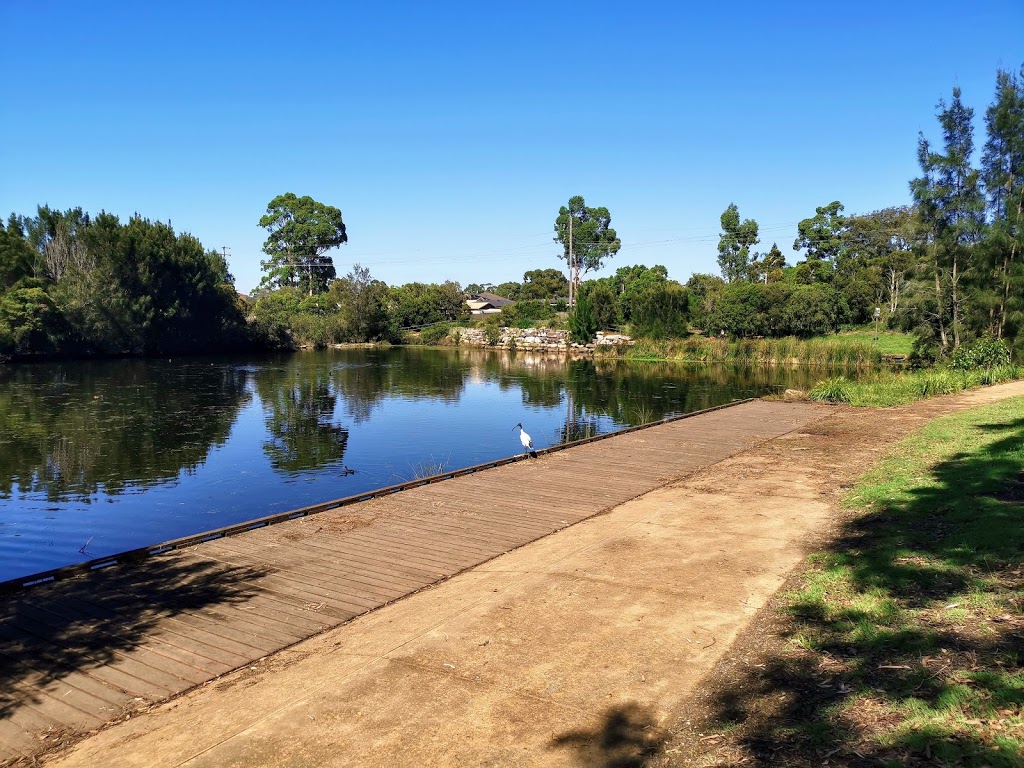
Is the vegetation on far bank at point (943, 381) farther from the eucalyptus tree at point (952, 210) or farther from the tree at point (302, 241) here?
the tree at point (302, 241)

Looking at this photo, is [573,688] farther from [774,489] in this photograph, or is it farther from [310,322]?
[310,322]

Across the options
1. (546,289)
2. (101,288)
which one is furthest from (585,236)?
(101,288)

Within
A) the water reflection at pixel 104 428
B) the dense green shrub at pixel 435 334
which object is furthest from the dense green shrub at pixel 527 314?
the water reflection at pixel 104 428

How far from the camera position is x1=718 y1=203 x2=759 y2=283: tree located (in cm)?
8056

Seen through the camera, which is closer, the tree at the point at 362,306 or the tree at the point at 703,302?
the tree at the point at 703,302

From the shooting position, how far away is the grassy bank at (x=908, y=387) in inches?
856

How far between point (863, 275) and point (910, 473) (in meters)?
51.8

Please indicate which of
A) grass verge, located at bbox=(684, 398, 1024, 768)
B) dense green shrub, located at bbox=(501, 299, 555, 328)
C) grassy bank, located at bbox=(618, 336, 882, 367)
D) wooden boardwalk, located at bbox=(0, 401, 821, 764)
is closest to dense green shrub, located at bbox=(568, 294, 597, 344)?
grassy bank, located at bbox=(618, 336, 882, 367)

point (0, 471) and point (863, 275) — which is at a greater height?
point (863, 275)

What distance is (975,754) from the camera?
133 inches

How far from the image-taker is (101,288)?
5234 cm

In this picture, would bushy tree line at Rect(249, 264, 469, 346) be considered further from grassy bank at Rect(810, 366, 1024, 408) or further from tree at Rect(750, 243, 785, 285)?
grassy bank at Rect(810, 366, 1024, 408)

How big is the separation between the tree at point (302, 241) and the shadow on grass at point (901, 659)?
102212 mm

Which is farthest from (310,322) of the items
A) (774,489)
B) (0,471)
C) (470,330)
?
(774,489)
